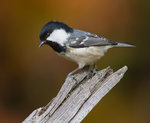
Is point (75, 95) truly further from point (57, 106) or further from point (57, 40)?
point (57, 40)

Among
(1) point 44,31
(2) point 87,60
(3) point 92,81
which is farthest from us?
(2) point 87,60

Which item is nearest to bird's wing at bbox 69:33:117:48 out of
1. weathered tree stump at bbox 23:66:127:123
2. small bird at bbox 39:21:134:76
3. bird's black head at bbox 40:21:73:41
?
small bird at bbox 39:21:134:76

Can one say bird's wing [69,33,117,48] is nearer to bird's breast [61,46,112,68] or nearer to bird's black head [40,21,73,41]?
bird's breast [61,46,112,68]

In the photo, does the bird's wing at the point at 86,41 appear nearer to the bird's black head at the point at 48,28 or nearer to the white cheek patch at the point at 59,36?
the white cheek patch at the point at 59,36

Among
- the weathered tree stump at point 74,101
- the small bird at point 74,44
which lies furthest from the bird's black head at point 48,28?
the weathered tree stump at point 74,101

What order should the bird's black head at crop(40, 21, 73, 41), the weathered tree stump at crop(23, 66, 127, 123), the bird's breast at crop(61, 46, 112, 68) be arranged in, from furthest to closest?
the bird's breast at crop(61, 46, 112, 68)
the bird's black head at crop(40, 21, 73, 41)
the weathered tree stump at crop(23, 66, 127, 123)

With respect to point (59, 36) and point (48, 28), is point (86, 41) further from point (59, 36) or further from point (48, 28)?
point (48, 28)

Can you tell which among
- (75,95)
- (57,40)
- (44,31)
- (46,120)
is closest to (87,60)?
(57,40)

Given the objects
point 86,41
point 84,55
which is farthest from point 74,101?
point 86,41
